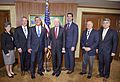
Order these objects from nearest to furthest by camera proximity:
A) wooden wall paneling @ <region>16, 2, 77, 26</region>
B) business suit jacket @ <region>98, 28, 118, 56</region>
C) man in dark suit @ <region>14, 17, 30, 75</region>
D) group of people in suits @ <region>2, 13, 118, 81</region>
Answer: business suit jacket @ <region>98, 28, 118, 56</region>, group of people in suits @ <region>2, 13, 118, 81</region>, man in dark suit @ <region>14, 17, 30, 75</region>, wooden wall paneling @ <region>16, 2, 77, 26</region>

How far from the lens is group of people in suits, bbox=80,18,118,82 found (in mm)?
3551

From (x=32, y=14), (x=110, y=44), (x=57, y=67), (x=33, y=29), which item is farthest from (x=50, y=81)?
(x=32, y=14)

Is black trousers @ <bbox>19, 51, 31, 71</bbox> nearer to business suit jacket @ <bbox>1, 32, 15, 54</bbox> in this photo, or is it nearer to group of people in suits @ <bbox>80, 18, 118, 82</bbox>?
business suit jacket @ <bbox>1, 32, 15, 54</bbox>

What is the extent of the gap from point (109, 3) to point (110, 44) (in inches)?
79.9

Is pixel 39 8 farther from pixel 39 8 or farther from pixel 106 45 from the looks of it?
pixel 106 45

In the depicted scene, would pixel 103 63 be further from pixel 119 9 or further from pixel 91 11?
pixel 119 9

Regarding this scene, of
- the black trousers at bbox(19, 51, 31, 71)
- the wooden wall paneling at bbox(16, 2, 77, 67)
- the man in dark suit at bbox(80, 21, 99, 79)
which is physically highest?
the wooden wall paneling at bbox(16, 2, 77, 67)

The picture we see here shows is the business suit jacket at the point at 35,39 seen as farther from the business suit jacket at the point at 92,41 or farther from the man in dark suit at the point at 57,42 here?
the business suit jacket at the point at 92,41

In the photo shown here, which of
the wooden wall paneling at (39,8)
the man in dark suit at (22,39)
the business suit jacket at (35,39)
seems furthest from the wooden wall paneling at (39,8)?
the business suit jacket at (35,39)

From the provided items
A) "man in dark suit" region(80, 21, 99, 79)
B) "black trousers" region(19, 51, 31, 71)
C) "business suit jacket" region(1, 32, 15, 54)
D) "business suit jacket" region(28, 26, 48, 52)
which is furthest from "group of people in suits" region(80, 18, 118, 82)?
"business suit jacket" region(1, 32, 15, 54)

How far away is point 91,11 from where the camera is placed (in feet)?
17.4

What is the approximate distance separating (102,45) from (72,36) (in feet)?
2.41

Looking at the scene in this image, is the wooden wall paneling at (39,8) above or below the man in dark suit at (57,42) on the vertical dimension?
above

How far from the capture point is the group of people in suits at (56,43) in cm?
362
